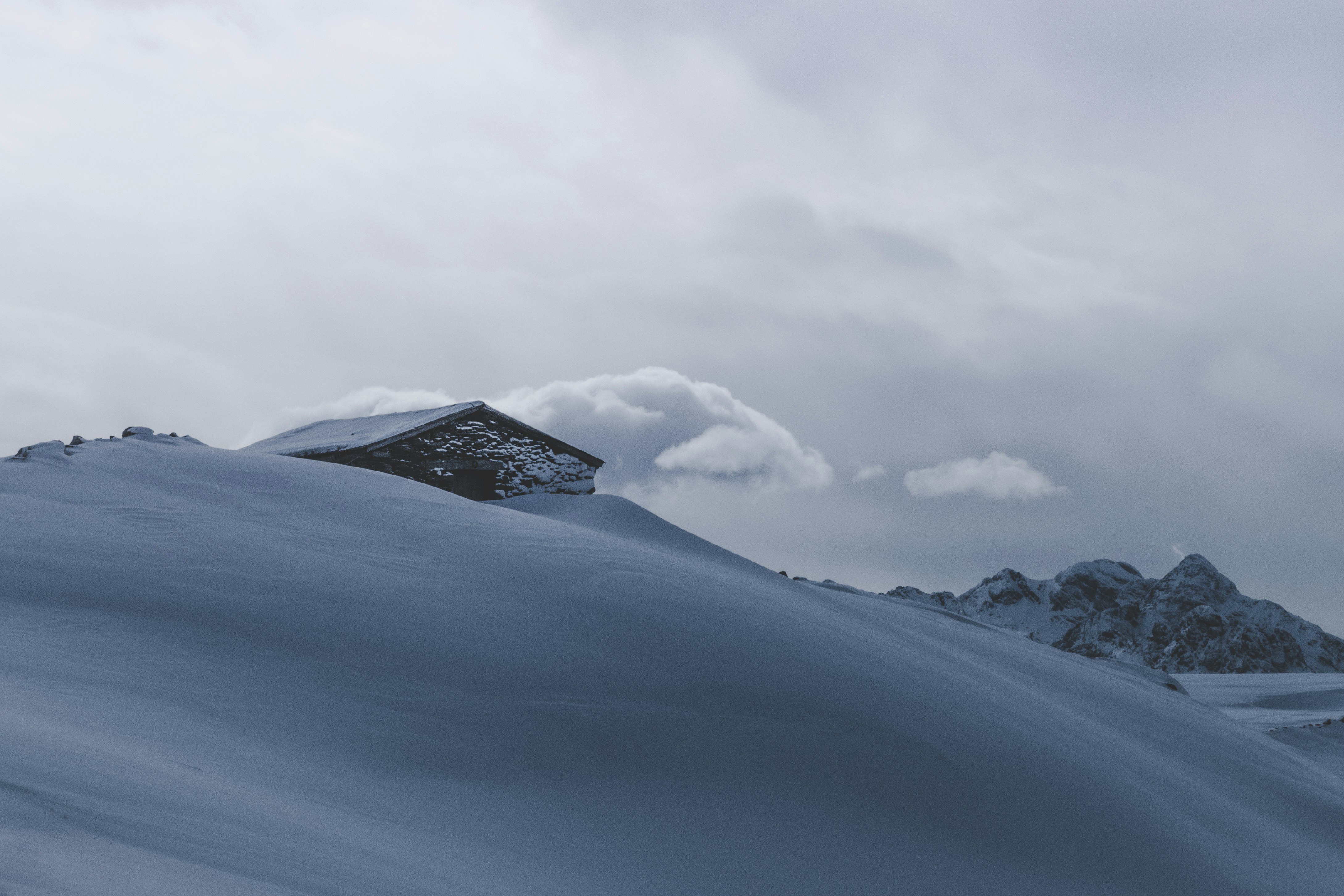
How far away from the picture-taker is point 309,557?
496 centimetres

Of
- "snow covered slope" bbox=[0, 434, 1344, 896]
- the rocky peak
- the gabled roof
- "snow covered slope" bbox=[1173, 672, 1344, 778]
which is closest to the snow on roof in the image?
the gabled roof

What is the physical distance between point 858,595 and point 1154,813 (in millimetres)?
3877

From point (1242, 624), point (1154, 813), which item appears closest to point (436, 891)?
point (1154, 813)

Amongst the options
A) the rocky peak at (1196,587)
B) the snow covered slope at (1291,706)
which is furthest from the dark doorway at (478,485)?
the rocky peak at (1196,587)

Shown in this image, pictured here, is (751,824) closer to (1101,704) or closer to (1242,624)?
(1101,704)

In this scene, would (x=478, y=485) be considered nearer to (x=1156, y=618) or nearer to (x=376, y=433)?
(x=376, y=433)

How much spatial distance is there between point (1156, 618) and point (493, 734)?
175ft

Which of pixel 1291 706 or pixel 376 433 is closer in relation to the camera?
pixel 1291 706

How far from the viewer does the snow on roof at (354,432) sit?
1361 cm

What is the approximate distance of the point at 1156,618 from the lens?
162ft

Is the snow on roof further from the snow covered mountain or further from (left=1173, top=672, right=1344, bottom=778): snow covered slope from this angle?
the snow covered mountain

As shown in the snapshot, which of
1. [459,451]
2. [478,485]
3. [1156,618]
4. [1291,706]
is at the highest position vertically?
[1156,618]

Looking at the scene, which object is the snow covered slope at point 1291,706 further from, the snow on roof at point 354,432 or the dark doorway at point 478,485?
the snow on roof at point 354,432

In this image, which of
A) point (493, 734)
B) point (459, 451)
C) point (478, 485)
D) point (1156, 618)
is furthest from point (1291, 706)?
point (1156, 618)
